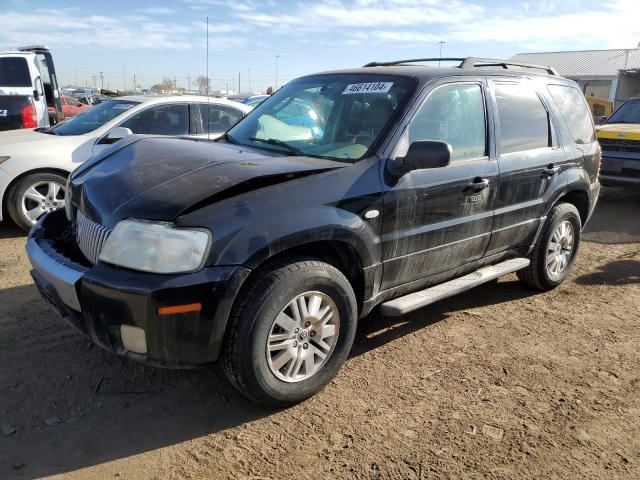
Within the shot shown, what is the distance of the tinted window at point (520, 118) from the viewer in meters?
4.11

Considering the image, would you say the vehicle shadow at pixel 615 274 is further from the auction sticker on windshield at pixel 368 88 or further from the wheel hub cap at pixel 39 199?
the wheel hub cap at pixel 39 199

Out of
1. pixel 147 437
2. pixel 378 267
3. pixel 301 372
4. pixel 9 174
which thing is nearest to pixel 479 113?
pixel 378 267

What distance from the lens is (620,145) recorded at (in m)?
8.67

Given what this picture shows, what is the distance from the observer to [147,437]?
277 cm

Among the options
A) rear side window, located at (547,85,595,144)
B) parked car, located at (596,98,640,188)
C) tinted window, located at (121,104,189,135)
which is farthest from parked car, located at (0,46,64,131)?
parked car, located at (596,98,640,188)

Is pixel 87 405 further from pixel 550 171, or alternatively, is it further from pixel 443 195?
pixel 550 171

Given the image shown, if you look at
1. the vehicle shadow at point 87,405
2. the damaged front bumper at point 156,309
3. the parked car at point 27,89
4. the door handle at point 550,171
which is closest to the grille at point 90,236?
the damaged front bumper at point 156,309

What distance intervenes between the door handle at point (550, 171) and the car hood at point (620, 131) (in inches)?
198

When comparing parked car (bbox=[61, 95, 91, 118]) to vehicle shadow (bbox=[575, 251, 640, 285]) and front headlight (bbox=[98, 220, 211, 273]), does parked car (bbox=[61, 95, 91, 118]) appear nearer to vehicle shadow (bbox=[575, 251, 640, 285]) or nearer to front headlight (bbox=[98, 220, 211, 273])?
vehicle shadow (bbox=[575, 251, 640, 285])

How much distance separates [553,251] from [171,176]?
3.47 m

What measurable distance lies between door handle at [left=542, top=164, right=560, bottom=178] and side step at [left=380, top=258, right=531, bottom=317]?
715 millimetres

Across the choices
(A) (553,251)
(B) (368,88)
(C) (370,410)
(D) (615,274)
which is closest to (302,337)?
(C) (370,410)

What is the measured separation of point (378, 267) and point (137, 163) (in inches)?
62.0

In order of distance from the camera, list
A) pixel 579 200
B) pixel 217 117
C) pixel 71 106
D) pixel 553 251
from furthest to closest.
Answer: pixel 71 106, pixel 217 117, pixel 579 200, pixel 553 251
